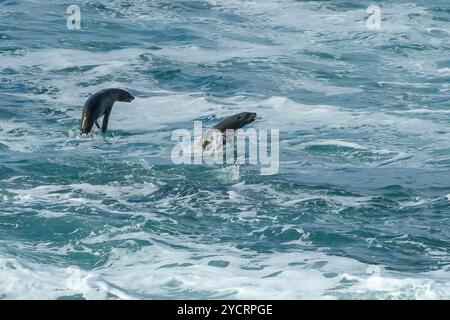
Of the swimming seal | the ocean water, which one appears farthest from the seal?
the swimming seal

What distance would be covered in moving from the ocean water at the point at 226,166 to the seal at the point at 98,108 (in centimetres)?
23

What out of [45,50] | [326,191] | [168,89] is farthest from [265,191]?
[45,50]

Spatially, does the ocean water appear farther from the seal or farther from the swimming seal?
the swimming seal

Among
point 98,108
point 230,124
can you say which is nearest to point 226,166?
point 230,124

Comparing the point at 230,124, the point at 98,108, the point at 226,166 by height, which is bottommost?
the point at 226,166

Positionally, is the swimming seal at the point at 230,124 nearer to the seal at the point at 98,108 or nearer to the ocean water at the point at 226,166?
the ocean water at the point at 226,166

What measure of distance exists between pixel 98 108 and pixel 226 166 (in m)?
3.22

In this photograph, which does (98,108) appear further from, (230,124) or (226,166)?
(226,166)

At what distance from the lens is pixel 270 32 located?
30156 mm

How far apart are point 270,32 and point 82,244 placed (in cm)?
1735

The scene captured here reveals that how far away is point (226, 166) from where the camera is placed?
17.3 metres

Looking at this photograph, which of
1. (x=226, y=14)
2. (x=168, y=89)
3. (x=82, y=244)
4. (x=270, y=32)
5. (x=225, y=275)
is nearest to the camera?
(x=225, y=275)

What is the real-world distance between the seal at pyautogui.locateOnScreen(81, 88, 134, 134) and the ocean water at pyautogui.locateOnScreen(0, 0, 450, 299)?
228 mm
